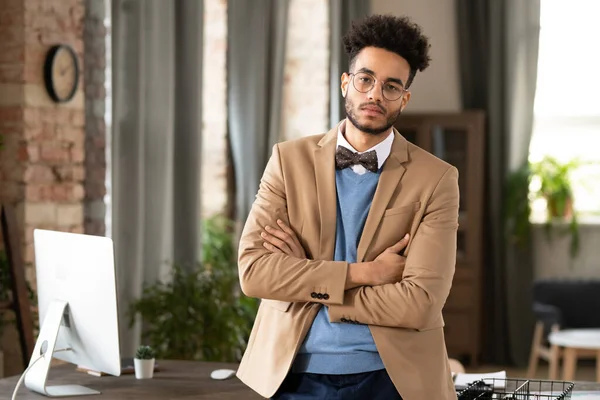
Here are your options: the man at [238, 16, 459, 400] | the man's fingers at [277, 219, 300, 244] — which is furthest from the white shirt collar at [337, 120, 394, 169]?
the man's fingers at [277, 219, 300, 244]

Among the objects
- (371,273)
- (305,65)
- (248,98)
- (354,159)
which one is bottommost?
(371,273)

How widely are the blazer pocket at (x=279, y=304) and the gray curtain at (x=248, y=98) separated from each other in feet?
13.2

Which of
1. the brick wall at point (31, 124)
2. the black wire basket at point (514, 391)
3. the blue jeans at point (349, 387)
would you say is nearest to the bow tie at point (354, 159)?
the blue jeans at point (349, 387)

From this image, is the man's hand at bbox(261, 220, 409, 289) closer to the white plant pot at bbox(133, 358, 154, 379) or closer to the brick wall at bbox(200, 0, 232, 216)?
the white plant pot at bbox(133, 358, 154, 379)

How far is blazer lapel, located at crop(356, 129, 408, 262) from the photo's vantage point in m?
2.38

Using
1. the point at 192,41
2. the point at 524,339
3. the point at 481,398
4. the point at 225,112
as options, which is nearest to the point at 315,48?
the point at 225,112

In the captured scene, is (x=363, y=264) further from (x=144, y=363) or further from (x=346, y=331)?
(x=144, y=363)

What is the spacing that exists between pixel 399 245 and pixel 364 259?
95mm

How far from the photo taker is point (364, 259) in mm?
2408

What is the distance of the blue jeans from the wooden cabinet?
19.2 feet

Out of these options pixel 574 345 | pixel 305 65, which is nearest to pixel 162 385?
pixel 574 345

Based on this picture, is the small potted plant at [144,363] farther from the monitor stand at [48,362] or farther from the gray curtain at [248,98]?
the gray curtain at [248,98]

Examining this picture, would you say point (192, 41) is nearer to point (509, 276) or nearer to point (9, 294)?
point (9, 294)

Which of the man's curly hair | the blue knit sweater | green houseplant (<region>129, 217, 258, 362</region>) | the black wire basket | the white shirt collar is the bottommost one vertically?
green houseplant (<region>129, 217, 258, 362</region>)
